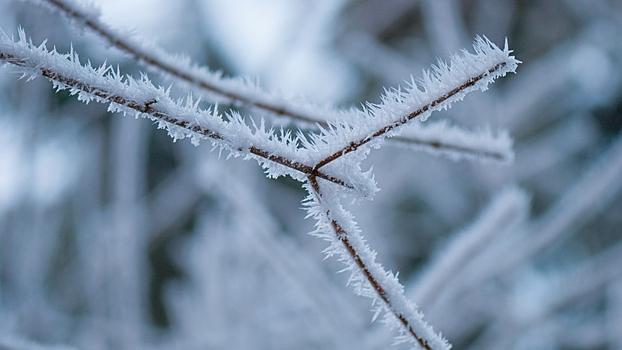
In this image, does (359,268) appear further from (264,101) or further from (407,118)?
(264,101)

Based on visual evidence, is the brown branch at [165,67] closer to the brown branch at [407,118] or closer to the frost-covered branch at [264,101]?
the frost-covered branch at [264,101]

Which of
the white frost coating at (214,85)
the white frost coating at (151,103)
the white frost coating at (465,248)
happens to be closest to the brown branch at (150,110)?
the white frost coating at (151,103)

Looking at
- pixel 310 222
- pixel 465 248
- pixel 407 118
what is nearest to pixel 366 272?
pixel 407 118

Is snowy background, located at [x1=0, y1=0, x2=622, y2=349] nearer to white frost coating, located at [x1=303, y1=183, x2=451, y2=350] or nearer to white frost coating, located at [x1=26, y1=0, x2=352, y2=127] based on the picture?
white frost coating, located at [x1=26, y1=0, x2=352, y2=127]

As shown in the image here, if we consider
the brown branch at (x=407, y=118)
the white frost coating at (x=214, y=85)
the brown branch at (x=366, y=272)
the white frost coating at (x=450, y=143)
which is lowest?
the brown branch at (x=366, y=272)

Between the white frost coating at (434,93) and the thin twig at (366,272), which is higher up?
the white frost coating at (434,93)
